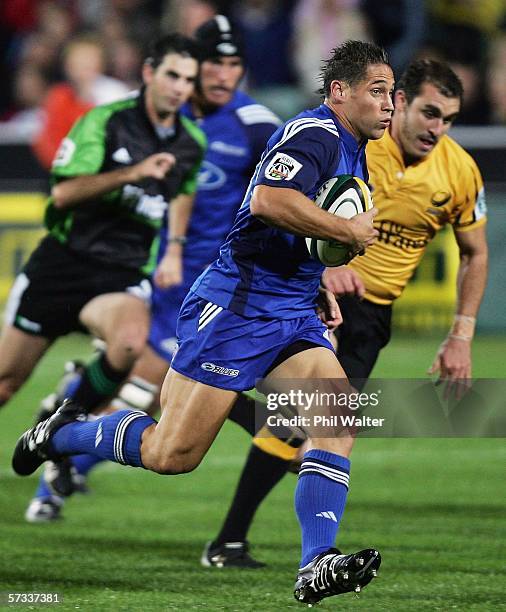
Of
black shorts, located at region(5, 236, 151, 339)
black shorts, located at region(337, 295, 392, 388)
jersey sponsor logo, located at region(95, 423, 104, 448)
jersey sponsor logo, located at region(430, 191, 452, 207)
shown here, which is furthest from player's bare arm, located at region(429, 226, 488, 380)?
black shorts, located at region(5, 236, 151, 339)

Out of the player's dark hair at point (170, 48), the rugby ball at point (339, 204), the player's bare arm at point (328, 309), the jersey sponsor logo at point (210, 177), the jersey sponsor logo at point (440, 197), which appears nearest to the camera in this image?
the rugby ball at point (339, 204)

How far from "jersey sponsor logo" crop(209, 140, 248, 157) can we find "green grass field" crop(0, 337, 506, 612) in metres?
2.01

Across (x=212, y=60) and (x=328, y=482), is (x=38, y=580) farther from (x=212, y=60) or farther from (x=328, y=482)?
(x=212, y=60)

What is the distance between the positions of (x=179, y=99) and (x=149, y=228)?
0.74 m

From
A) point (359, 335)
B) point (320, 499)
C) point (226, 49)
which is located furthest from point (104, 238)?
point (320, 499)

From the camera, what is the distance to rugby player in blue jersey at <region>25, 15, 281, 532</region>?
8.37 metres

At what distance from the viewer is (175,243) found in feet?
27.6

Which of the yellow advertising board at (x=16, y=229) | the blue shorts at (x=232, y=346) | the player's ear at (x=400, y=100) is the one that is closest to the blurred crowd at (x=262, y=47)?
the yellow advertising board at (x=16, y=229)

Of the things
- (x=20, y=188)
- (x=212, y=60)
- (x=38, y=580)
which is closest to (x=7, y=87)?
(x=20, y=188)

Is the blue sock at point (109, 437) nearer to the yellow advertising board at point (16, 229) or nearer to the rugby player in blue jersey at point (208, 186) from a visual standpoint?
the rugby player in blue jersey at point (208, 186)

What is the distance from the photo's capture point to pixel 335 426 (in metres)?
5.44

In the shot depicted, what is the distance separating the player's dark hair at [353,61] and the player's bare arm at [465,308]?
4.99ft

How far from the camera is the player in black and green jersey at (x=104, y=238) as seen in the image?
741cm

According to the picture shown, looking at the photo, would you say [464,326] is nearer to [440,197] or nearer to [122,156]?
[440,197]
